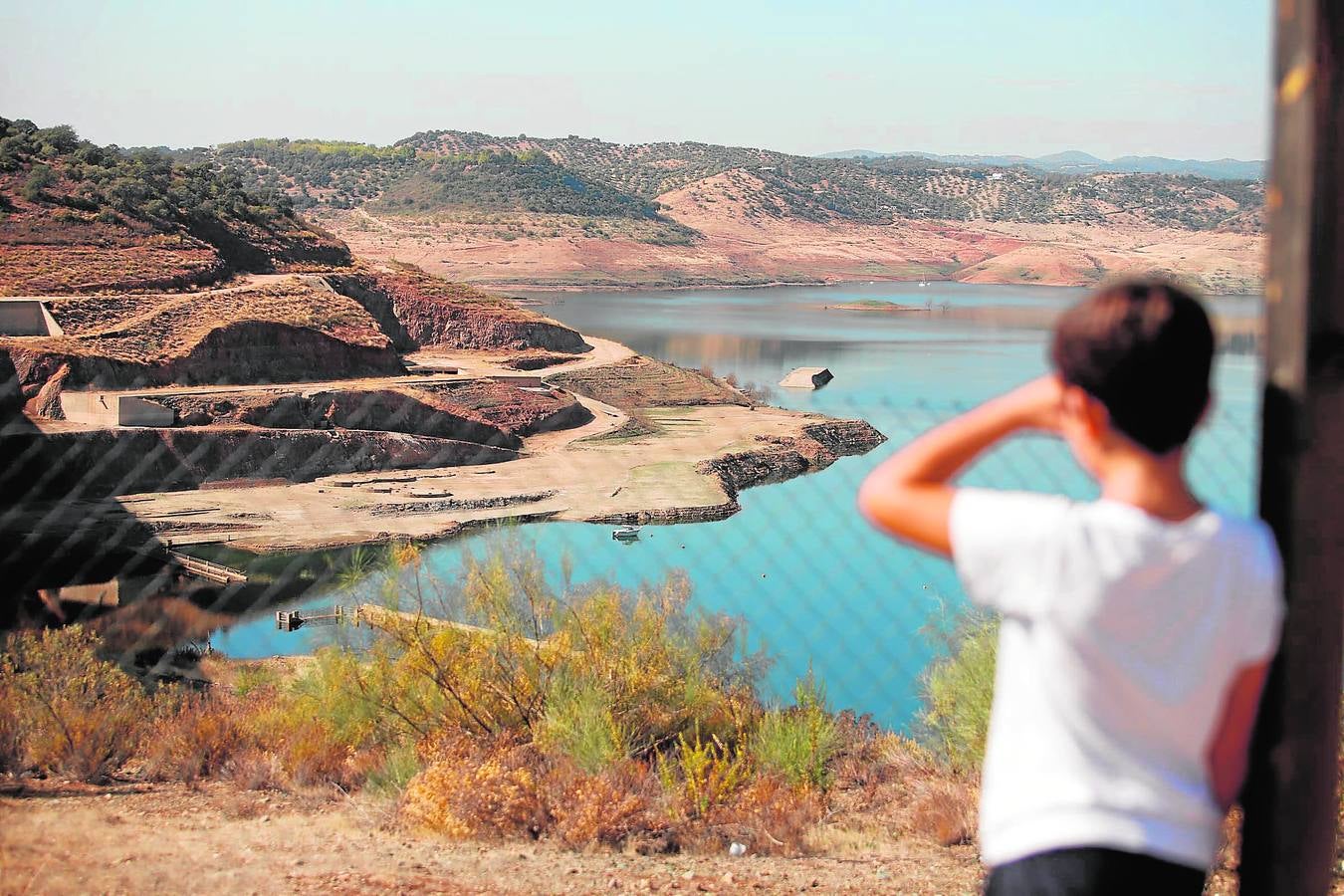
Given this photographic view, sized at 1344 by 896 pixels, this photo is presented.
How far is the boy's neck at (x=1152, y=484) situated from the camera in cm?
188

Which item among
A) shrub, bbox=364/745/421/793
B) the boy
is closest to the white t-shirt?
the boy

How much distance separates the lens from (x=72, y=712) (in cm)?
719

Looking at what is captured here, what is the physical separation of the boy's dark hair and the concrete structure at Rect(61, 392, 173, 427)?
3862cm

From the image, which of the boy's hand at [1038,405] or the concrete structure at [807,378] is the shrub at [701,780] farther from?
the concrete structure at [807,378]

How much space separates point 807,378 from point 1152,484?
191 feet

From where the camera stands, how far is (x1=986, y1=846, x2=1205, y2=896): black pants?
1.88m

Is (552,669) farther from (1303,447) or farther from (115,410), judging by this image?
(115,410)

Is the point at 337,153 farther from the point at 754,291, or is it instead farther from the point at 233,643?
the point at 233,643

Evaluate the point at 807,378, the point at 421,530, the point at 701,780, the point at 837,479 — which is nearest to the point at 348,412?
the point at 421,530

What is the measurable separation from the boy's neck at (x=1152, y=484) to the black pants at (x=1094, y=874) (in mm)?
436

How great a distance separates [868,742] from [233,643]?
1534 centimetres

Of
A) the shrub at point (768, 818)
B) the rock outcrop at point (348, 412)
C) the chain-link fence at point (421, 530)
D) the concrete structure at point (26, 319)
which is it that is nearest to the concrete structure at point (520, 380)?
the chain-link fence at point (421, 530)

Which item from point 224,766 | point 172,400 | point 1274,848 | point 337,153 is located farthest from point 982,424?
point 337,153

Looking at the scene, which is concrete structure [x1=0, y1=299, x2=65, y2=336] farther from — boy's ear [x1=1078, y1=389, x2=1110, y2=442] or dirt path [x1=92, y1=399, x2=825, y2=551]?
boy's ear [x1=1078, y1=389, x2=1110, y2=442]
